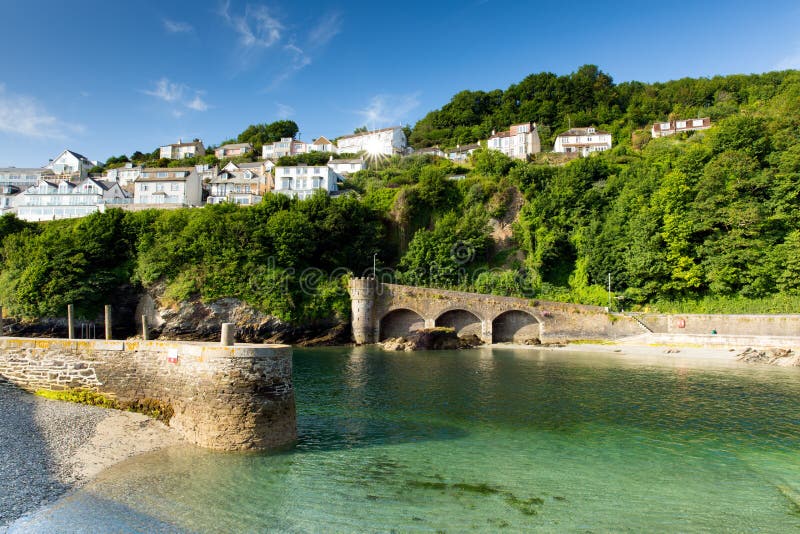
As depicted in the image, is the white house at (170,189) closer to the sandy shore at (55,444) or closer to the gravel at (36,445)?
the gravel at (36,445)

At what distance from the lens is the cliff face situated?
38.6 metres

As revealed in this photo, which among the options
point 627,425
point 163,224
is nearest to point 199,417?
point 627,425

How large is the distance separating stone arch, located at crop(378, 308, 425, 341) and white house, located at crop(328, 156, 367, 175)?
39.3 m

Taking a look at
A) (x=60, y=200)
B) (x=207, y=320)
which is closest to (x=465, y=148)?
(x=207, y=320)

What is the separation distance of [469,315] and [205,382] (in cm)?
3265

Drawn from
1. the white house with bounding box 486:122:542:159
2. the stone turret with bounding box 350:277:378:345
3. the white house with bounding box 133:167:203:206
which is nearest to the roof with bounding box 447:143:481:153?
the white house with bounding box 486:122:542:159

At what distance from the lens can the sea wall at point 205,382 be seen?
12.1 m

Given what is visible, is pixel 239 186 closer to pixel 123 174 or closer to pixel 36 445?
pixel 123 174

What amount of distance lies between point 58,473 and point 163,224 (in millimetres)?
36171

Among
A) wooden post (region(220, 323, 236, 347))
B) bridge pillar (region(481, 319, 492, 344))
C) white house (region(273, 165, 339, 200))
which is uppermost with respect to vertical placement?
white house (region(273, 165, 339, 200))

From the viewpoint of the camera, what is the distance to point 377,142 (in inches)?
3386

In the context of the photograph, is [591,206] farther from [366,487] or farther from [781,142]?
[366,487]

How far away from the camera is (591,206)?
162 feet

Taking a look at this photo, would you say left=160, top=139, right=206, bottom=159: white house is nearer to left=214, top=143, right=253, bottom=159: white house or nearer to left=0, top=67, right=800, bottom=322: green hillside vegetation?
left=214, top=143, right=253, bottom=159: white house
